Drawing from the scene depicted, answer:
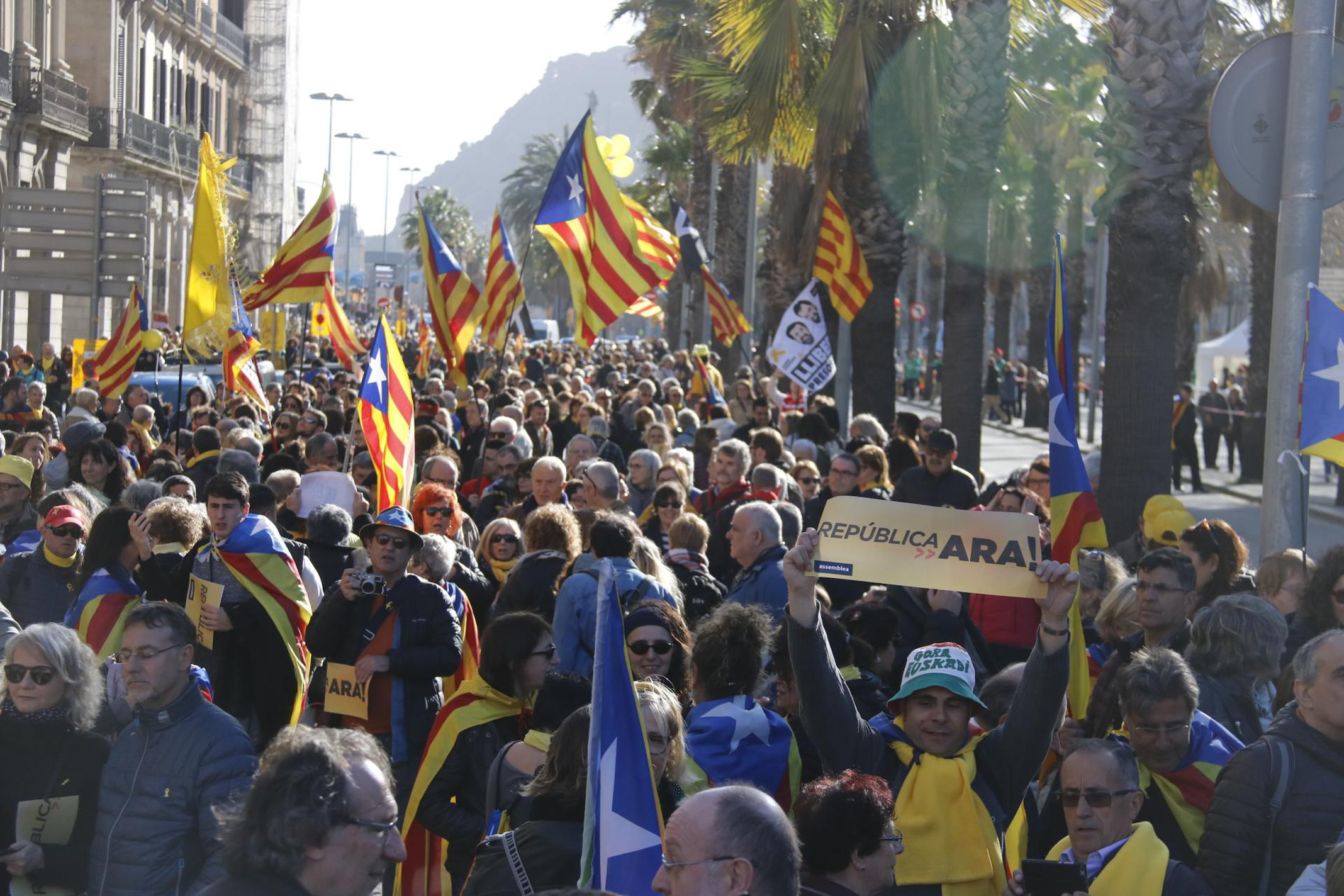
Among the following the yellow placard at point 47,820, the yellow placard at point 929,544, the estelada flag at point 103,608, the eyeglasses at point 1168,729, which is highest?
the yellow placard at point 929,544

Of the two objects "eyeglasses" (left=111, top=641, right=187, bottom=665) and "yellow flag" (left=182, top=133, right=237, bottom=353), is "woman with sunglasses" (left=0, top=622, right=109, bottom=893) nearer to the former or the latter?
"eyeglasses" (left=111, top=641, right=187, bottom=665)

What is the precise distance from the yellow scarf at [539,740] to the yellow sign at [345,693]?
158 centimetres

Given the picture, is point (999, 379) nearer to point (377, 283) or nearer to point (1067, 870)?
point (377, 283)

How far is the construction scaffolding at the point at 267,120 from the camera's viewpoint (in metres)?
57.7

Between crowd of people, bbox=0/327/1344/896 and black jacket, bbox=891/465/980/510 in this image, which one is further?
black jacket, bbox=891/465/980/510

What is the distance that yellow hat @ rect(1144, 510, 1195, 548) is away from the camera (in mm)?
7977

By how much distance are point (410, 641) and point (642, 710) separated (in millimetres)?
2157

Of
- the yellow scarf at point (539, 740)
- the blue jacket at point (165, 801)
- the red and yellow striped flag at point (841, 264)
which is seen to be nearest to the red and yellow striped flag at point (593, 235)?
the red and yellow striped flag at point (841, 264)

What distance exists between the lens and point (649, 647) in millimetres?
5418

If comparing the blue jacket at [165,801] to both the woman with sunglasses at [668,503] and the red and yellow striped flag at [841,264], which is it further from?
the red and yellow striped flag at [841,264]

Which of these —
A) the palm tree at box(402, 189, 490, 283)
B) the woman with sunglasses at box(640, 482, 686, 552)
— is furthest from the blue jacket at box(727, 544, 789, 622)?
the palm tree at box(402, 189, 490, 283)

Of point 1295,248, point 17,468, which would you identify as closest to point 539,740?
point 1295,248

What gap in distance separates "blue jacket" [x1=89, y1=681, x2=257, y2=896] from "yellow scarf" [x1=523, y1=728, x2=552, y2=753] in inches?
31.4

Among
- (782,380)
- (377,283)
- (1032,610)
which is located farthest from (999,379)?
(1032,610)
